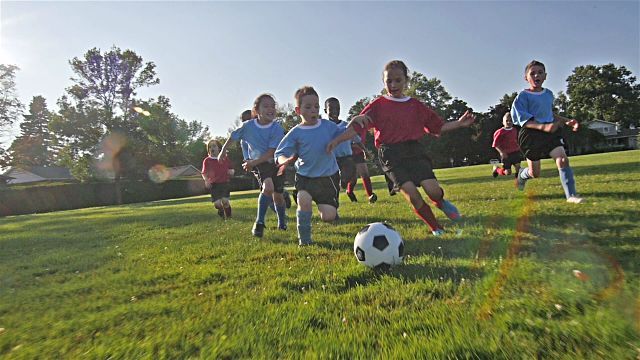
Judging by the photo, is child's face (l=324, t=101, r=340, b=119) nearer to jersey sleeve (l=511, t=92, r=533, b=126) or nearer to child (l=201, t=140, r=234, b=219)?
child (l=201, t=140, r=234, b=219)

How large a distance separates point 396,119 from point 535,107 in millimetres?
3198

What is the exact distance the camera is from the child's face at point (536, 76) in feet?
21.1

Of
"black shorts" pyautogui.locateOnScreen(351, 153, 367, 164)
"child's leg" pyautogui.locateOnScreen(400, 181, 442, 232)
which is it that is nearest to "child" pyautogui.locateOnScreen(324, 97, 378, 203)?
"black shorts" pyautogui.locateOnScreen(351, 153, 367, 164)

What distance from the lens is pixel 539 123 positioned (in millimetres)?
6469

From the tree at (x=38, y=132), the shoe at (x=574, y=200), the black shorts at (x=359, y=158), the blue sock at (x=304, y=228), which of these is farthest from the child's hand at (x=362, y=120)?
the tree at (x=38, y=132)

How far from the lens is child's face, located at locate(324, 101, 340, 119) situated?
352 inches

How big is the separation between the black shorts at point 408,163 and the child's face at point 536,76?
2925mm

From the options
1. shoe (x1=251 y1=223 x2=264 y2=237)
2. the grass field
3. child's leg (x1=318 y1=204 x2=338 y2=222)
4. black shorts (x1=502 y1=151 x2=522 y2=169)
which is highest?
black shorts (x1=502 y1=151 x2=522 y2=169)

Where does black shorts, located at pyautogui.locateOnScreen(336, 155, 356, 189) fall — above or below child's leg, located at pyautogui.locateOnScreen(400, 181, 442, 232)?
above

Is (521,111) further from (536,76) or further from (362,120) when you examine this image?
(362,120)

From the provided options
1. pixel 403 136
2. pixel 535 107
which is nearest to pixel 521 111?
pixel 535 107

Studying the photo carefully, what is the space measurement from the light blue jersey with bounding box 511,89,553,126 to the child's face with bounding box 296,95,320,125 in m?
3.68

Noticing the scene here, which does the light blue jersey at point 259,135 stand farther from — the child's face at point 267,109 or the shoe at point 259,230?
the shoe at point 259,230

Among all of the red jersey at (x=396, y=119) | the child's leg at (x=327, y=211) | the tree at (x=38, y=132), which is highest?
the tree at (x=38, y=132)
